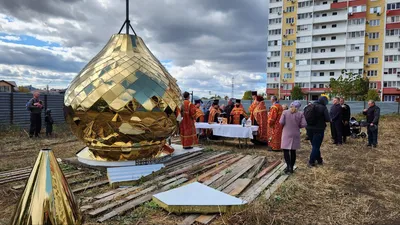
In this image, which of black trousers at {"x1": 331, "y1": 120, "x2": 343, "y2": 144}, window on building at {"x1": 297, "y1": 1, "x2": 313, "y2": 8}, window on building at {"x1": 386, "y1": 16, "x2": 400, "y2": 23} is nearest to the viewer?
black trousers at {"x1": 331, "y1": 120, "x2": 343, "y2": 144}

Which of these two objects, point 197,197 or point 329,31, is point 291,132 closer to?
point 197,197

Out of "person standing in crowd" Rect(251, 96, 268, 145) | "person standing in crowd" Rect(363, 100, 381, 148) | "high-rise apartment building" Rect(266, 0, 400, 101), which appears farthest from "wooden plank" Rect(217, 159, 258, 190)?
"high-rise apartment building" Rect(266, 0, 400, 101)

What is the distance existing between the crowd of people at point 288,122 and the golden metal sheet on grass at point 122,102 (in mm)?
931

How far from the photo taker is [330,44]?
5900 cm

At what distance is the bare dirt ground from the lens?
4164mm

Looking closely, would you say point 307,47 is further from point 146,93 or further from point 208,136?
point 146,93

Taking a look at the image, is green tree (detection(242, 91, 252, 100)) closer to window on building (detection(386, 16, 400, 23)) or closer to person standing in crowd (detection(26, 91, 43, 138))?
window on building (detection(386, 16, 400, 23))

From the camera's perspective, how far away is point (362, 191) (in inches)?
230

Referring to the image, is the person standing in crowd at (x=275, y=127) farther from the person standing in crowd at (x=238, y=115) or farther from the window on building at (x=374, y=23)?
the window on building at (x=374, y=23)

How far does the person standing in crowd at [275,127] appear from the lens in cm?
973

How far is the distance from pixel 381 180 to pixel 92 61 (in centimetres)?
697

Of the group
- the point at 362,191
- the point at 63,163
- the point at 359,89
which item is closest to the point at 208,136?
the point at 63,163

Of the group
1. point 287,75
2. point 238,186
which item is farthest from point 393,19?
point 238,186

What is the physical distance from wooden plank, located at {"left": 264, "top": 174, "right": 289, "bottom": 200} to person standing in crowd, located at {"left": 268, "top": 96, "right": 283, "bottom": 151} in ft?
11.4
